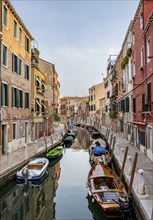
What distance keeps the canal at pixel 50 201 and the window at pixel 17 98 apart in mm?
5982

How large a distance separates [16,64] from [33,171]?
28.2 feet

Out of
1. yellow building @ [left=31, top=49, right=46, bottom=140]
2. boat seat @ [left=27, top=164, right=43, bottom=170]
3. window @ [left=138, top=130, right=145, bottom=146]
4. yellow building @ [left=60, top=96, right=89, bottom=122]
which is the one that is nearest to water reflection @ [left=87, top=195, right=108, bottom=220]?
boat seat @ [left=27, top=164, right=43, bottom=170]

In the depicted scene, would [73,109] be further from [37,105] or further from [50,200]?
[50,200]

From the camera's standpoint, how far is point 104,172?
1075 cm

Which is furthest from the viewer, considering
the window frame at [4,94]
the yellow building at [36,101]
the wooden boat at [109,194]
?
the yellow building at [36,101]

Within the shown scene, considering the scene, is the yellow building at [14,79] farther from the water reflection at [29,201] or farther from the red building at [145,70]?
the red building at [145,70]

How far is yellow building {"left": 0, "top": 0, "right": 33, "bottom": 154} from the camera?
15.3m

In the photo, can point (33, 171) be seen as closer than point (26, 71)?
Yes

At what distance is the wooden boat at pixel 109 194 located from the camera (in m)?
7.62

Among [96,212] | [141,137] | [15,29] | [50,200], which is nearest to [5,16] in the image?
[15,29]

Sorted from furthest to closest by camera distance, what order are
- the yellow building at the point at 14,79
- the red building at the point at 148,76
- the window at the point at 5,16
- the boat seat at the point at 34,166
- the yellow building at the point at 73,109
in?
the yellow building at the point at 73,109 → the window at the point at 5,16 → the yellow building at the point at 14,79 → the boat seat at the point at 34,166 → the red building at the point at 148,76

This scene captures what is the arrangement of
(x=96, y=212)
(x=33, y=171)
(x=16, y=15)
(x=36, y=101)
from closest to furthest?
(x=96, y=212)
(x=33, y=171)
(x=16, y=15)
(x=36, y=101)

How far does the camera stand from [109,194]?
8.53m

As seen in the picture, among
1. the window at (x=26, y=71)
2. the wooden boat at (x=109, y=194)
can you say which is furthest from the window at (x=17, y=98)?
the wooden boat at (x=109, y=194)
